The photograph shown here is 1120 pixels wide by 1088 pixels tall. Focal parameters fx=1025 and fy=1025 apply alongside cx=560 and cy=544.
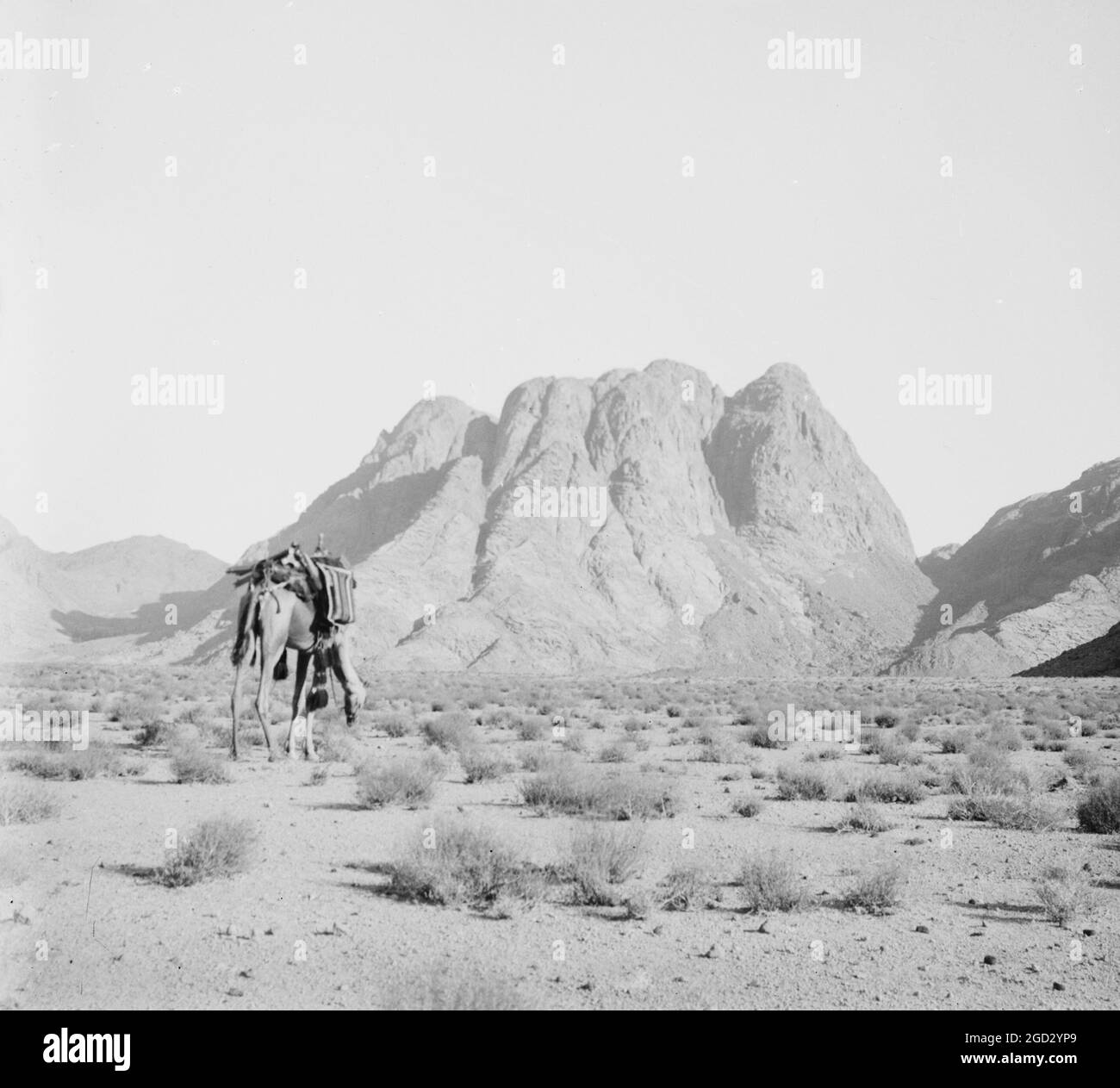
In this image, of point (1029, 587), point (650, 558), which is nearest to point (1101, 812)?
point (650, 558)

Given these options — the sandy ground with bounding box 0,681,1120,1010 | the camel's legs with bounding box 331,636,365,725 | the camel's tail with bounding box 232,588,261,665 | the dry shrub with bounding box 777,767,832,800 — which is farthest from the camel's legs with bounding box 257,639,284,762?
the dry shrub with bounding box 777,767,832,800

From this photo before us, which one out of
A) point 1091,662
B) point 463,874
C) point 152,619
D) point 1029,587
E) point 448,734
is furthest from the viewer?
point 152,619

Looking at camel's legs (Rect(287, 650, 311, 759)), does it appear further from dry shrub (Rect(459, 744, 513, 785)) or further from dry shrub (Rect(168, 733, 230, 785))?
dry shrub (Rect(459, 744, 513, 785))

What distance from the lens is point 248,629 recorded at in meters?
15.3

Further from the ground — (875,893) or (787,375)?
(787,375)

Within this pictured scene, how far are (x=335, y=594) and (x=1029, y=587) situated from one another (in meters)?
122

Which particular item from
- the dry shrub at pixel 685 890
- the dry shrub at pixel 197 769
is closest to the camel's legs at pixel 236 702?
the dry shrub at pixel 197 769

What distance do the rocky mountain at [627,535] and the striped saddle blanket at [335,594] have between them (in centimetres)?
7094

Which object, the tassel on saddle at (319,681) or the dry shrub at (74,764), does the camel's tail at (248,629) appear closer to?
the tassel on saddle at (319,681)

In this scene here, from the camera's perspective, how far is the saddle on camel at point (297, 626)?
1542cm

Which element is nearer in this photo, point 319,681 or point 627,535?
point 319,681

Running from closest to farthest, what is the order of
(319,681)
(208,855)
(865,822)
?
1. (208,855)
2. (865,822)
3. (319,681)

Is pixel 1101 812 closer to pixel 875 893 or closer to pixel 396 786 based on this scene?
pixel 875 893
